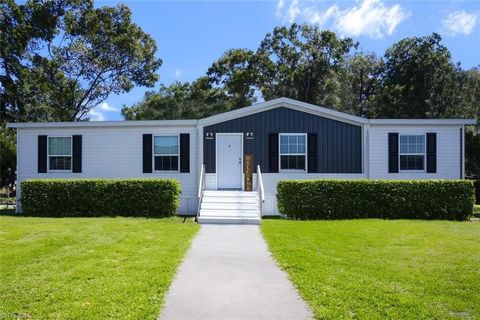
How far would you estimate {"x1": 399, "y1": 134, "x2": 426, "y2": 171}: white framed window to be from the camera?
17.2m

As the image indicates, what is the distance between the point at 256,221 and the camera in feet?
43.3

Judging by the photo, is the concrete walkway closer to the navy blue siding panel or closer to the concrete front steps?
the concrete front steps

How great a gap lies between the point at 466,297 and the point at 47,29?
29184 millimetres

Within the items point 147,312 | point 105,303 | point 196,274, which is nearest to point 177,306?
point 147,312

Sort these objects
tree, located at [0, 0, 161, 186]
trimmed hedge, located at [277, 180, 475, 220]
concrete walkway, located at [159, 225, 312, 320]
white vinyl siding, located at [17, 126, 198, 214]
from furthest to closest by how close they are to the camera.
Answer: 1. tree, located at [0, 0, 161, 186]
2. white vinyl siding, located at [17, 126, 198, 214]
3. trimmed hedge, located at [277, 180, 475, 220]
4. concrete walkway, located at [159, 225, 312, 320]

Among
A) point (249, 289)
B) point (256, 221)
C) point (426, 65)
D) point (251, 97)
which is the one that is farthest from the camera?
point (251, 97)

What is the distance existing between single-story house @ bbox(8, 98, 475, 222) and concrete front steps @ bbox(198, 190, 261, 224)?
1.39m

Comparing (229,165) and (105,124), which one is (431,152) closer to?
(229,165)

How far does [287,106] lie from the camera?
17016 mm

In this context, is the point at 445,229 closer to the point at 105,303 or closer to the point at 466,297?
the point at 466,297

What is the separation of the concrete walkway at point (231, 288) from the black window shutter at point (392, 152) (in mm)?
9595

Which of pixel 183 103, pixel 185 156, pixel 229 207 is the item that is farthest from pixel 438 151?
pixel 183 103

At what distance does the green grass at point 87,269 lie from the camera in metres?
5.07

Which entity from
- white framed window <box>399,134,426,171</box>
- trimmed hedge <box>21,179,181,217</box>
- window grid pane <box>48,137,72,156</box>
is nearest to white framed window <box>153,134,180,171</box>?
trimmed hedge <box>21,179,181,217</box>
